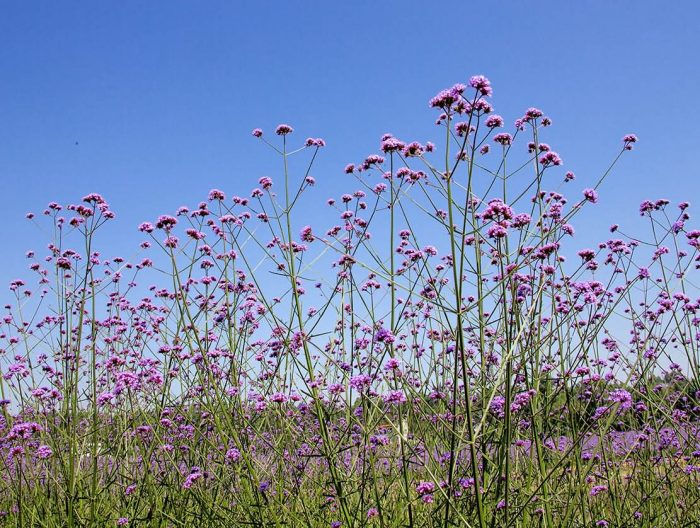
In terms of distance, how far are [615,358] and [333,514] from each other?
2.70m

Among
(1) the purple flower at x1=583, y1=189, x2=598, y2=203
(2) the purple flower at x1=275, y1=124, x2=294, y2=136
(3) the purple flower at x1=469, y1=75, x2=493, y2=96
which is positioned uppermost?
(2) the purple flower at x1=275, y1=124, x2=294, y2=136

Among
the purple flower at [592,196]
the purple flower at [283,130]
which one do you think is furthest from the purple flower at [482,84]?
the purple flower at [283,130]

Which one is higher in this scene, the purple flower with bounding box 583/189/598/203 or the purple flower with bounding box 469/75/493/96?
the purple flower with bounding box 469/75/493/96

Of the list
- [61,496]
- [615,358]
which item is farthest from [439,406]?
[61,496]

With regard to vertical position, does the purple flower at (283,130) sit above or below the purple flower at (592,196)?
above

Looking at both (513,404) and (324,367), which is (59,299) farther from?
(513,404)

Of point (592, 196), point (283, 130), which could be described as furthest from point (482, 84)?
point (283, 130)

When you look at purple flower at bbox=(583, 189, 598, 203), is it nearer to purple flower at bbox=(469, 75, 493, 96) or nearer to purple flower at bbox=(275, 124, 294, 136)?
purple flower at bbox=(469, 75, 493, 96)

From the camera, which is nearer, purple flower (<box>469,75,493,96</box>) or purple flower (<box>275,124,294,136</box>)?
purple flower (<box>469,75,493,96</box>)

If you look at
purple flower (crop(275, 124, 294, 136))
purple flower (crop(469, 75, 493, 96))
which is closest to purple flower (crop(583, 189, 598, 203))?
purple flower (crop(469, 75, 493, 96))

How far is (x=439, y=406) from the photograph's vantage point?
16.5ft

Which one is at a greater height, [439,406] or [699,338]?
[699,338]

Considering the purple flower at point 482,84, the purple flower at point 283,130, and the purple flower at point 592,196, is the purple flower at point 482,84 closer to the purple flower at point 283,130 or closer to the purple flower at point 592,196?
the purple flower at point 592,196

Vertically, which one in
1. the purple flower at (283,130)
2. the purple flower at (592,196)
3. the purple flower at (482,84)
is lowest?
the purple flower at (592,196)
